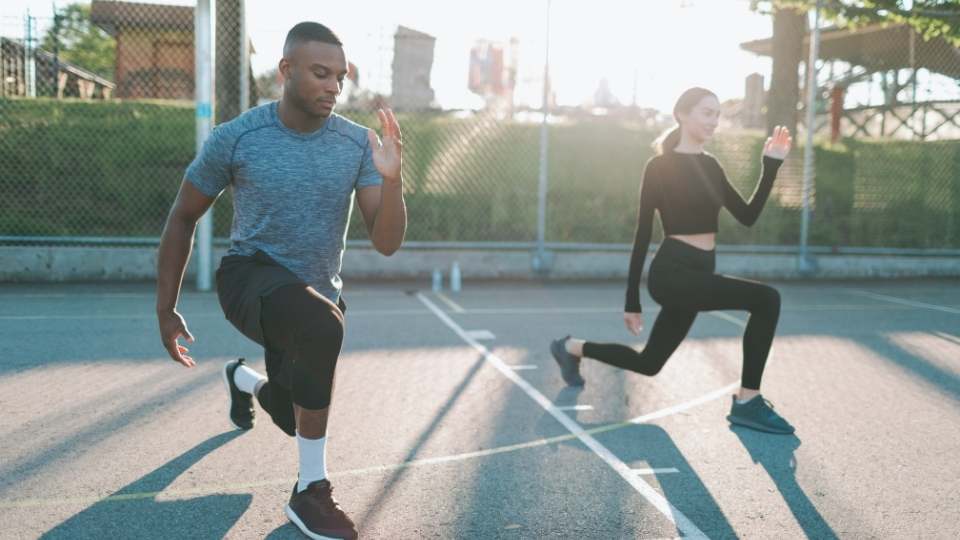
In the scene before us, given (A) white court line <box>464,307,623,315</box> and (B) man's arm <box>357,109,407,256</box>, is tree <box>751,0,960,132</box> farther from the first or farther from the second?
(B) man's arm <box>357,109,407,256</box>

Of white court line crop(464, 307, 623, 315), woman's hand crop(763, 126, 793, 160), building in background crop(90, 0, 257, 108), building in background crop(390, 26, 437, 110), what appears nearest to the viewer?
woman's hand crop(763, 126, 793, 160)

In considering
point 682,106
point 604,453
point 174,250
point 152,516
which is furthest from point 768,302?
point 152,516

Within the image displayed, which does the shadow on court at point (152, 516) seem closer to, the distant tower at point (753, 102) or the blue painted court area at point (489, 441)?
the blue painted court area at point (489, 441)

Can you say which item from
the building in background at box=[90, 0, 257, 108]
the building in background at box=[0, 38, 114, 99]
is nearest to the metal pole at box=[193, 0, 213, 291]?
the building in background at box=[90, 0, 257, 108]

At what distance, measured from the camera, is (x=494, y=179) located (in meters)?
12.7

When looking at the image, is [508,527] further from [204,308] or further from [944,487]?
[204,308]

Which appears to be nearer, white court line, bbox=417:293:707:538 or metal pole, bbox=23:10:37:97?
white court line, bbox=417:293:707:538

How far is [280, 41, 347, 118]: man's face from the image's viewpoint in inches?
130

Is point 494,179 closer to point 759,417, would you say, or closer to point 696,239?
point 696,239

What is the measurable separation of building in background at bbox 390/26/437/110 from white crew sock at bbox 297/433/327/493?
868 centimetres

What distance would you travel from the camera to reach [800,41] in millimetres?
16125

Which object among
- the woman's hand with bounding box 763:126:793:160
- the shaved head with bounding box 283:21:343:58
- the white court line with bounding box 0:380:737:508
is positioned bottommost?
the white court line with bounding box 0:380:737:508

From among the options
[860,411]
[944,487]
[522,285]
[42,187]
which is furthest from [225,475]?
[42,187]

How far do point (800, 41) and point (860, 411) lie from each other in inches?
486
